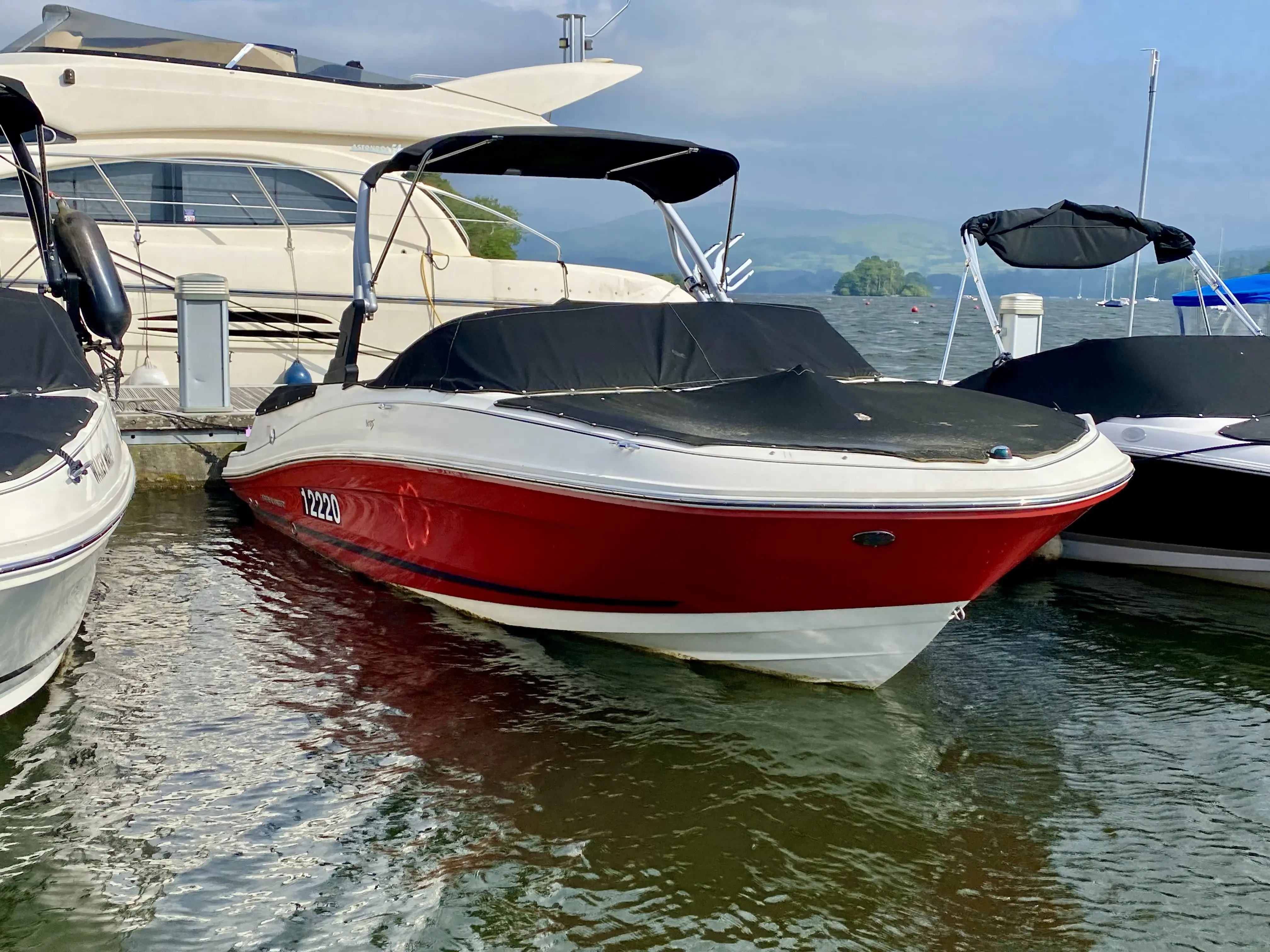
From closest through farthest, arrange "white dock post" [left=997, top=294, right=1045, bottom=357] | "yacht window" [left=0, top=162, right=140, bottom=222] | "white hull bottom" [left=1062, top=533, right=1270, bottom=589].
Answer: "white hull bottom" [left=1062, top=533, right=1270, bottom=589]
"white dock post" [left=997, top=294, right=1045, bottom=357]
"yacht window" [left=0, top=162, right=140, bottom=222]

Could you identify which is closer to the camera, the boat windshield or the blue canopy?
the blue canopy

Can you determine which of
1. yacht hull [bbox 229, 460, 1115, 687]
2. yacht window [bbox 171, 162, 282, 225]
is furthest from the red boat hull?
yacht window [bbox 171, 162, 282, 225]

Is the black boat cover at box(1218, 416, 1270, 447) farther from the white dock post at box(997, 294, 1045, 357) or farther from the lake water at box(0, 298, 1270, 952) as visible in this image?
→ the white dock post at box(997, 294, 1045, 357)

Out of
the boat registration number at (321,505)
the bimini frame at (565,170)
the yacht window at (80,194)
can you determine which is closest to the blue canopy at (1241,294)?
the bimini frame at (565,170)

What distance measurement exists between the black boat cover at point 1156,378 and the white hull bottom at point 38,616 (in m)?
5.26

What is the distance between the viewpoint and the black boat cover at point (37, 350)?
5.21 metres

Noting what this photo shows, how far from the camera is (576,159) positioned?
6.96 meters

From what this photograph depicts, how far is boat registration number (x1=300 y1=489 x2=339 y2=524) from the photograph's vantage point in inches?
250

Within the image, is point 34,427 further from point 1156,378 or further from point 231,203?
point 231,203

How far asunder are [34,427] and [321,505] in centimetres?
211

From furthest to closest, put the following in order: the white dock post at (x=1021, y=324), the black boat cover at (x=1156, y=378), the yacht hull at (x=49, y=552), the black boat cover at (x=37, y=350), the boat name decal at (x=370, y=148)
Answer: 1. the boat name decal at (x=370, y=148)
2. the white dock post at (x=1021, y=324)
3. the black boat cover at (x=1156, y=378)
4. the black boat cover at (x=37, y=350)
5. the yacht hull at (x=49, y=552)

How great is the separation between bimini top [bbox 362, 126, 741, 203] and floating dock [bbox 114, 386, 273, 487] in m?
3.16

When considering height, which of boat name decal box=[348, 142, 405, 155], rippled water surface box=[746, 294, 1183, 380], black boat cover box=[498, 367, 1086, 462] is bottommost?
rippled water surface box=[746, 294, 1183, 380]

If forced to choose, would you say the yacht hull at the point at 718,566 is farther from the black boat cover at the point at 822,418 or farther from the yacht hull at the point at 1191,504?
the yacht hull at the point at 1191,504
